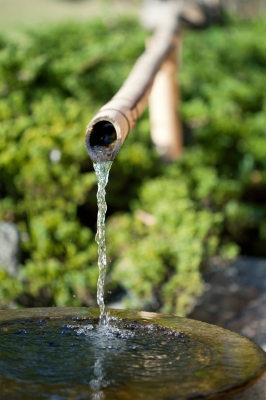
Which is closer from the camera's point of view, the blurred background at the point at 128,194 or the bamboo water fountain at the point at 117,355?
the bamboo water fountain at the point at 117,355

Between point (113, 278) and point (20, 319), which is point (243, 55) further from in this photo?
point (20, 319)

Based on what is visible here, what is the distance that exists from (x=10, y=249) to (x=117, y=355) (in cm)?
238

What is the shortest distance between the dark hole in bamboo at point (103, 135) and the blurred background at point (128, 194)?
1.43m

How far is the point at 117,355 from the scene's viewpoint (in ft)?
6.29

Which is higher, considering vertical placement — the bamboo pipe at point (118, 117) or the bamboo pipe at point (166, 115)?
the bamboo pipe at point (166, 115)

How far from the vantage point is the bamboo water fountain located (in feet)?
5.15

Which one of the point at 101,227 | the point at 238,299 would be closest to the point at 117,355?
the point at 101,227

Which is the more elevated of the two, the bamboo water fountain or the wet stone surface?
the wet stone surface

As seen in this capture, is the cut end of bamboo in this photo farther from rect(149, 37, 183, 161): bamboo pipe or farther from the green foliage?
rect(149, 37, 183, 161): bamboo pipe

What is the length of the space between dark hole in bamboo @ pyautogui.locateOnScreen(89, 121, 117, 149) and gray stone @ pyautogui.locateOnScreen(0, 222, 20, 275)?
1737 mm

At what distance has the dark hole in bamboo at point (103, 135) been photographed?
2549mm

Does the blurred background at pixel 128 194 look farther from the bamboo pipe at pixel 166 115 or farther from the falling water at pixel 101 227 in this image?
the falling water at pixel 101 227

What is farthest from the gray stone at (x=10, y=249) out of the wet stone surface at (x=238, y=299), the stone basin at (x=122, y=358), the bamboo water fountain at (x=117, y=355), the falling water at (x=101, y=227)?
the stone basin at (x=122, y=358)

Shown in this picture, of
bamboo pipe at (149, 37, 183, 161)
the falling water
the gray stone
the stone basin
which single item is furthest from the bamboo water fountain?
bamboo pipe at (149, 37, 183, 161)
